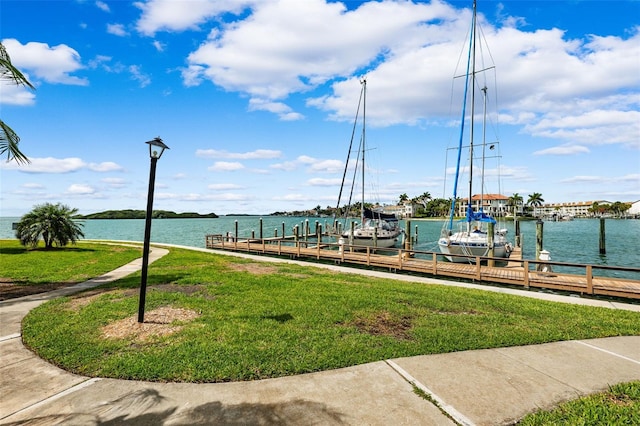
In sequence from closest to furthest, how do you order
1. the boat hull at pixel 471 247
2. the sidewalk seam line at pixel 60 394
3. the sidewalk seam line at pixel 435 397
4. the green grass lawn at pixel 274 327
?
the sidewalk seam line at pixel 435 397 → the sidewalk seam line at pixel 60 394 → the green grass lawn at pixel 274 327 → the boat hull at pixel 471 247

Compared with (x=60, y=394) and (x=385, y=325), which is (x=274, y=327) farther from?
(x=60, y=394)

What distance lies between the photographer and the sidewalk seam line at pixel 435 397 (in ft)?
13.0

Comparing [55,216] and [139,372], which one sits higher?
[55,216]

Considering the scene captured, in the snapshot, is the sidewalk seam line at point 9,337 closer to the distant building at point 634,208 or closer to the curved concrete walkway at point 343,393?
the curved concrete walkway at point 343,393

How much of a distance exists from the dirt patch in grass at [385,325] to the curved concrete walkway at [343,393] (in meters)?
1.23

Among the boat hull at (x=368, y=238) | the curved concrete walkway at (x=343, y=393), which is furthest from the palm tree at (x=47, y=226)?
the boat hull at (x=368, y=238)

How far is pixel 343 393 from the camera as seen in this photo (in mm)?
4496

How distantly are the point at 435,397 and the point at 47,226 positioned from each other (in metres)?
26.7

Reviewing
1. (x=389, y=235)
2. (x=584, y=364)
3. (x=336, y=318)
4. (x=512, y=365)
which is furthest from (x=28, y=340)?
(x=389, y=235)

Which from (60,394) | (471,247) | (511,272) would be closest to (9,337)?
(60,394)

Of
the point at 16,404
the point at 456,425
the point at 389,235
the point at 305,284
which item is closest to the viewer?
the point at 456,425

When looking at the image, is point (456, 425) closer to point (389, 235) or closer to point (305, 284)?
point (305, 284)

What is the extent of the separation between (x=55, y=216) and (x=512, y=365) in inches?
1089

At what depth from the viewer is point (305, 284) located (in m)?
12.1
